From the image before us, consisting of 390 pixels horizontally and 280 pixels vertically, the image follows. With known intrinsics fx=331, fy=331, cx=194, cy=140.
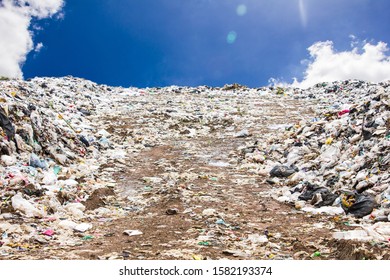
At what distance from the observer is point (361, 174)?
20.1 ft

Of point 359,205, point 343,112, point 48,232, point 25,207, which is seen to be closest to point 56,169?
point 25,207

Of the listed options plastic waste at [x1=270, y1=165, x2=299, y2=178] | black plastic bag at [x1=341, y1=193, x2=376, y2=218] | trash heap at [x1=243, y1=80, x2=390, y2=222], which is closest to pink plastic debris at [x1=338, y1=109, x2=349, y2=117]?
trash heap at [x1=243, y1=80, x2=390, y2=222]

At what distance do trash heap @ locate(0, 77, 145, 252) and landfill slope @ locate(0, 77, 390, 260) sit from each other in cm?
3

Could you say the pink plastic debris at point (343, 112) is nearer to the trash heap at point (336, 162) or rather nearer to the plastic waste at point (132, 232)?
the trash heap at point (336, 162)

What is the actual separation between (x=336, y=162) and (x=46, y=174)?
610cm

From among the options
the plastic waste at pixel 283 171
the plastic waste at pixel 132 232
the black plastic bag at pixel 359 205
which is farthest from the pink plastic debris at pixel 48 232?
the plastic waste at pixel 283 171

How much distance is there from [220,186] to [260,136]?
206 inches

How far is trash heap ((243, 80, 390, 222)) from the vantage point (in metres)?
5.49

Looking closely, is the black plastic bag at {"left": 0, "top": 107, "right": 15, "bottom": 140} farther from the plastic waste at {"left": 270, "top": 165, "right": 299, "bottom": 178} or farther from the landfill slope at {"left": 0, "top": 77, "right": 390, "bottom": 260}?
the plastic waste at {"left": 270, "top": 165, "right": 299, "bottom": 178}

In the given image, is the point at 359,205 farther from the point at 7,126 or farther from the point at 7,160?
the point at 7,126

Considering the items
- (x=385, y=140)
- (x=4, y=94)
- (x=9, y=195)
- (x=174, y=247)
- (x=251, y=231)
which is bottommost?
(x=174, y=247)

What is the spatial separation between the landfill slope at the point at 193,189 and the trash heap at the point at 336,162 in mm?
26
